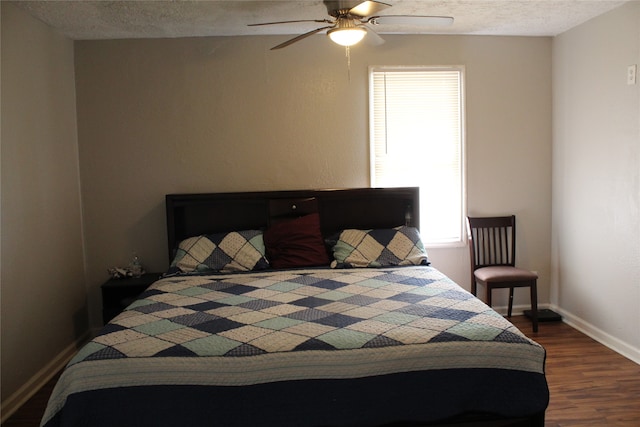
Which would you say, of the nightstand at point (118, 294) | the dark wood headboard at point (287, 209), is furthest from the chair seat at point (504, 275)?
the nightstand at point (118, 294)

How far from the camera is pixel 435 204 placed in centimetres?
439

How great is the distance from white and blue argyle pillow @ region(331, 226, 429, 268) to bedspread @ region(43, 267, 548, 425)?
0.92 meters

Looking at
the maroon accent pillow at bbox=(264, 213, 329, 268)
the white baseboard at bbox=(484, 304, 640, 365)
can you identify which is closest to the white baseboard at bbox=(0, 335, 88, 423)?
the maroon accent pillow at bbox=(264, 213, 329, 268)

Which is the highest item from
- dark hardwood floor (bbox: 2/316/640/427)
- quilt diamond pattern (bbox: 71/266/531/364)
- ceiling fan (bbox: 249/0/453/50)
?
ceiling fan (bbox: 249/0/453/50)

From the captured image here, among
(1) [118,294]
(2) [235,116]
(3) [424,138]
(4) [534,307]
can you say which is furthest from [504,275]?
(1) [118,294]

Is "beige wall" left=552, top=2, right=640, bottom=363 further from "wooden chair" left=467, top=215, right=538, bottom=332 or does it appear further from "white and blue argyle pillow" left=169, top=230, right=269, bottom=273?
"white and blue argyle pillow" left=169, top=230, right=269, bottom=273

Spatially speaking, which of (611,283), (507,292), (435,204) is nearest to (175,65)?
(435,204)

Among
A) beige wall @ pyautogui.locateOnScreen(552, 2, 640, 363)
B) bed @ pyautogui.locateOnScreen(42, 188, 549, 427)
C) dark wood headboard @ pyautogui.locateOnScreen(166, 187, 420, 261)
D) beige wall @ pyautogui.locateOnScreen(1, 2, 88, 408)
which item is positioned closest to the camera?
bed @ pyautogui.locateOnScreen(42, 188, 549, 427)

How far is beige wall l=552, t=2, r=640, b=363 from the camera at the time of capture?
11.4 ft

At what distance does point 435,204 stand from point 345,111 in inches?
44.0

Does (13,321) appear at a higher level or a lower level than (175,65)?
lower

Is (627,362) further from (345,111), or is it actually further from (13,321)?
(13,321)

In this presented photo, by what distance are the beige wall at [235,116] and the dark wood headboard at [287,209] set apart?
0.15 m

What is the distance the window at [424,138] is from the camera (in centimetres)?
429
